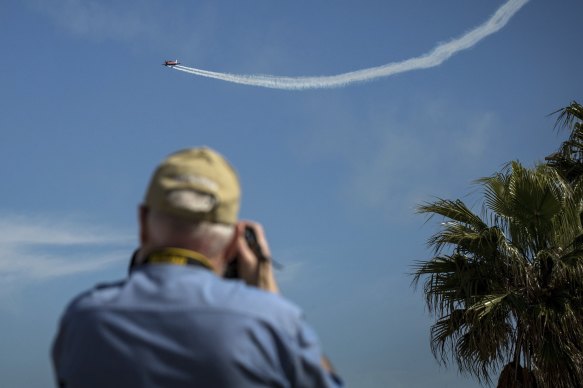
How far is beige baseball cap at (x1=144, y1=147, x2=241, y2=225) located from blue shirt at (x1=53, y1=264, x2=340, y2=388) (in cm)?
16

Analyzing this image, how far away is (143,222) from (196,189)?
223mm

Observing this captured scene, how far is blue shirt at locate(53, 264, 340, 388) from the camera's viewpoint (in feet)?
5.74

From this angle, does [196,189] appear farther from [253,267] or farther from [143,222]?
[253,267]

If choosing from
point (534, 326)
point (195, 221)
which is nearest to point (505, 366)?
point (534, 326)

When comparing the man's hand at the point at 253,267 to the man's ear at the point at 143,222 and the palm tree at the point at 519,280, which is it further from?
the palm tree at the point at 519,280

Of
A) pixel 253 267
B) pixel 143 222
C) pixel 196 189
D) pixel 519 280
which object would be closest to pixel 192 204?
pixel 196 189

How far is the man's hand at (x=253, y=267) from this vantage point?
212 cm

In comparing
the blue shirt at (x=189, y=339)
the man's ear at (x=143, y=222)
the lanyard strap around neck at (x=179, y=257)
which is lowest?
the blue shirt at (x=189, y=339)

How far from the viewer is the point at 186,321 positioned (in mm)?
1776

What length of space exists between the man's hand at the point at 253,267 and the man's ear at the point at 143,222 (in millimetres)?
250

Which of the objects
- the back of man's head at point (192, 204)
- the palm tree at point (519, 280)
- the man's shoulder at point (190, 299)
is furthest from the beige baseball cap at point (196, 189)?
the palm tree at point (519, 280)

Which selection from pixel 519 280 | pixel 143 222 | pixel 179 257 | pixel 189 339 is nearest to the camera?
pixel 189 339

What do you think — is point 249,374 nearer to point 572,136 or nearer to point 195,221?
point 195,221

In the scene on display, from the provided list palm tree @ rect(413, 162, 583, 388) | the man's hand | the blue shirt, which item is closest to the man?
the blue shirt
